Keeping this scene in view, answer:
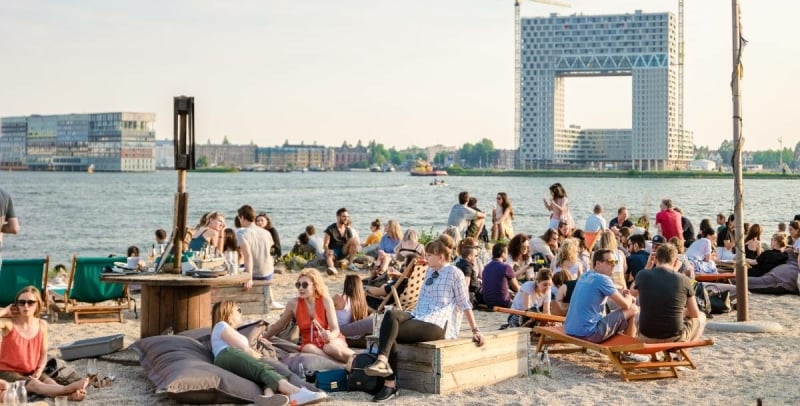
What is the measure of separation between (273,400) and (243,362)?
56 cm

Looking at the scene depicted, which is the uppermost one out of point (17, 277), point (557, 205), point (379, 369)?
point (557, 205)

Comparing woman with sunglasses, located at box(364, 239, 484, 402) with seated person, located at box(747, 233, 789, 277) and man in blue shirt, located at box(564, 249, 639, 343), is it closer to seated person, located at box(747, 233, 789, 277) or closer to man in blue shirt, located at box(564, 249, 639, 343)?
man in blue shirt, located at box(564, 249, 639, 343)

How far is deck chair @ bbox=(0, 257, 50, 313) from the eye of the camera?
10.5 metres

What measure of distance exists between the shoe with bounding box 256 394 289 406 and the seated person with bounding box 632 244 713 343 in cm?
322

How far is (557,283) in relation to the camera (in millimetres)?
10125

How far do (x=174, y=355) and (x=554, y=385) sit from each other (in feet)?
10.3

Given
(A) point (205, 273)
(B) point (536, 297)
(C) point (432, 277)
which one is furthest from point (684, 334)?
(A) point (205, 273)

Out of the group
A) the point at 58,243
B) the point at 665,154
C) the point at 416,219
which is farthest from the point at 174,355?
the point at 665,154

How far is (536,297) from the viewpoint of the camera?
9711 mm

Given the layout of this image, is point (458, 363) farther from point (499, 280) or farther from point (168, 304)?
point (499, 280)

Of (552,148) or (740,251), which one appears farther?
(552,148)

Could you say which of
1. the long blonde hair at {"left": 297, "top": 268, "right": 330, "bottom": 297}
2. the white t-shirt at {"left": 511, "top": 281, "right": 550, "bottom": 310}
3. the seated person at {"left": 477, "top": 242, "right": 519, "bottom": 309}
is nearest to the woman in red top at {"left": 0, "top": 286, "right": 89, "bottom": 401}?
the long blonde hair at {"left": 297, "top": 268, "right": 330, "bottom": 297}

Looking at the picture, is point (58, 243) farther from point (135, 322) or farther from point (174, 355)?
point (174, 355)

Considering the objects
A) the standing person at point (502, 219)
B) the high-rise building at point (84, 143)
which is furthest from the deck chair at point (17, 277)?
the high-rise building at point (84, 143)
